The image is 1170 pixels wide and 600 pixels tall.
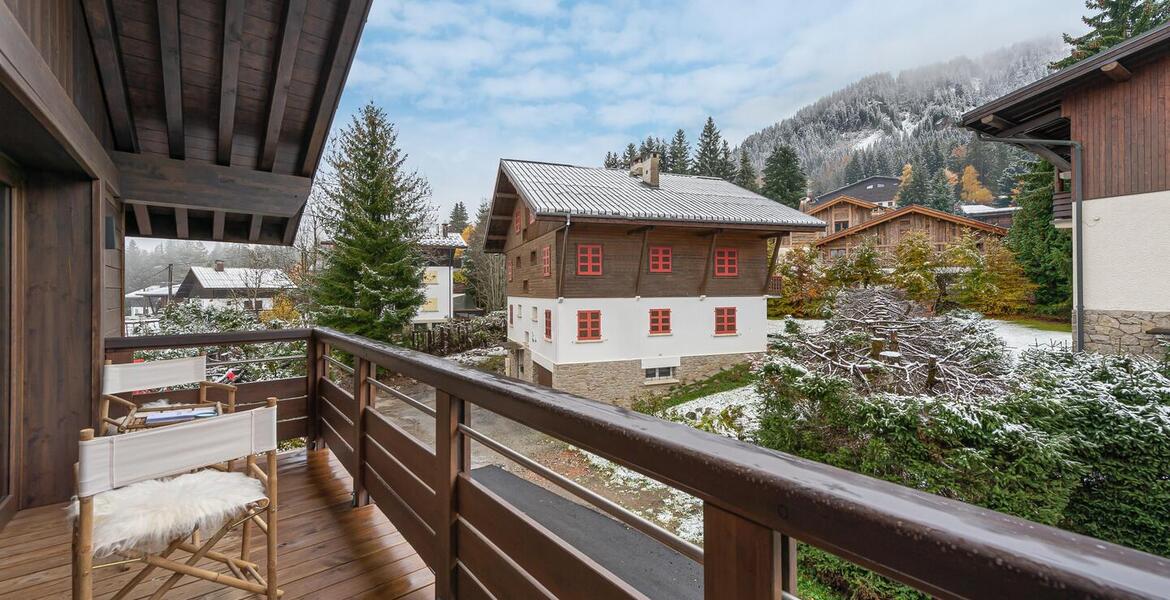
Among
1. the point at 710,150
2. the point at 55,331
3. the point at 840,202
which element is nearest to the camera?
the point at 55,331

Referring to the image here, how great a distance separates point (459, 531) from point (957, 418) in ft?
14.6

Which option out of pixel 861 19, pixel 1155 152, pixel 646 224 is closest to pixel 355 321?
pixel 646 224

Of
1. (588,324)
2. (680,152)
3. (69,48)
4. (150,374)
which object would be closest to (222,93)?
(69,48)

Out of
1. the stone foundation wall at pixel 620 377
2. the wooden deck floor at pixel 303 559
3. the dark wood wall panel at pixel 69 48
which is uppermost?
the dark wood wall panel at pixel 69 48

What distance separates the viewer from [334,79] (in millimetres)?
3168

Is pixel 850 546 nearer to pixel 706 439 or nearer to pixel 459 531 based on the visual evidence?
pixel 706 439

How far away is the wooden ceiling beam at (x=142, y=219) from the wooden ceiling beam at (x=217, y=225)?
47 centimetres

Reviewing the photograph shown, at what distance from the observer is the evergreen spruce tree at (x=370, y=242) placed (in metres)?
11.8

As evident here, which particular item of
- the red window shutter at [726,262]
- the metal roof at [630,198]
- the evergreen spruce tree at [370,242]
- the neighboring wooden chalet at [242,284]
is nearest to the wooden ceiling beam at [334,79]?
the metal roof at [630,198]

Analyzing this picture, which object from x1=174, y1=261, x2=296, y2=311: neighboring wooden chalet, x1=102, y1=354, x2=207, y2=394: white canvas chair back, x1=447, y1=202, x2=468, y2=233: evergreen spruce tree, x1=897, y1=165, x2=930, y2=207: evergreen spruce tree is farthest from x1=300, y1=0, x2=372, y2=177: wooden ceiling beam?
x1=897, y1=165, x2=930, y2=207: evergreen spruce tree

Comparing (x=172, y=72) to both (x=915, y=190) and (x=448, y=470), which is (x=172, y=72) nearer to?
(x=448, y=470)

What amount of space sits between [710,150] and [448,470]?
105 feet

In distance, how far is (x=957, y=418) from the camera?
4.16 metres

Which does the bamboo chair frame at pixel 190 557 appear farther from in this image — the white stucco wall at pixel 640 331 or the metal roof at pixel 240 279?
the metal roof at pixel 240 279
